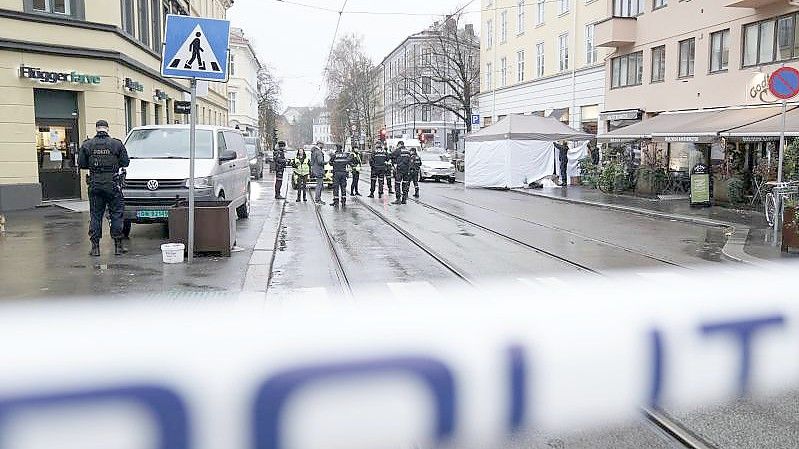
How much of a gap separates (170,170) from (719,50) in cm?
1898

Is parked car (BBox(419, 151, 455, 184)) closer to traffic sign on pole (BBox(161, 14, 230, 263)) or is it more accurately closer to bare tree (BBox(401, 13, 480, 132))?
bare tree (BBox(401, 13, 480, 132))

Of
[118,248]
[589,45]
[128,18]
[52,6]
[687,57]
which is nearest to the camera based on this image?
[118,248]

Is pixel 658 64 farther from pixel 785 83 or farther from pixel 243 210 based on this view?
pixel 243 210

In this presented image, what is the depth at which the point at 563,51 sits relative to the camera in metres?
36.1

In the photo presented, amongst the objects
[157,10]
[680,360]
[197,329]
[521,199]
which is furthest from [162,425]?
[157,10]

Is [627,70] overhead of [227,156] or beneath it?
overhead

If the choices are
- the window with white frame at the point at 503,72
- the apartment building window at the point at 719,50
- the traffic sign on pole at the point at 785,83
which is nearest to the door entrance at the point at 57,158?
the traffic sign on pole at the point at 785,83

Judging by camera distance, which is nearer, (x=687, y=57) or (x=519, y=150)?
(x=687, y=57)

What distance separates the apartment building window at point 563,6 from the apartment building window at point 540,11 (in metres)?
1.91

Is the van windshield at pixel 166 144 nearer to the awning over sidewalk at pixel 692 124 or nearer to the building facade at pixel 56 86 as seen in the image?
the building facade at pixel 56 86

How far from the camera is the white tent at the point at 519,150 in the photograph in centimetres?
2702

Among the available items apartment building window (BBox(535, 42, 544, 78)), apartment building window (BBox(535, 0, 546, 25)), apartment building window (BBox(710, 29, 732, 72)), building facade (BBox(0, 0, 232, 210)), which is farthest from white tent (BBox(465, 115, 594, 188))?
building facade (BBox(0, 0, 232, 210))

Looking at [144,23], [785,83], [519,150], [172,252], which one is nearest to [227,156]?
[172,252]

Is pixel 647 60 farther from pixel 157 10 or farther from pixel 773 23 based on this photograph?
pixel 157 10
